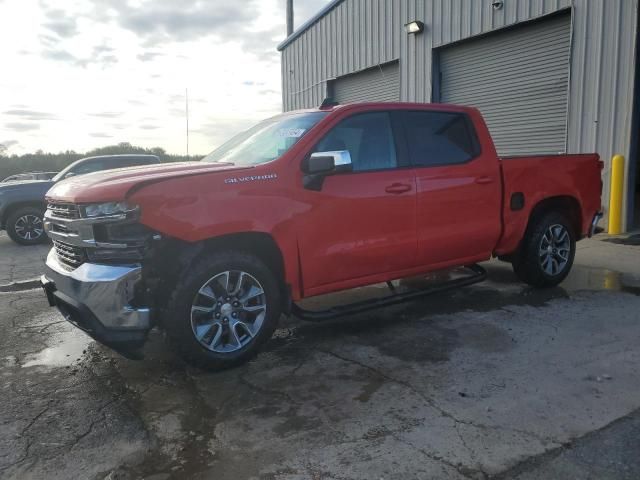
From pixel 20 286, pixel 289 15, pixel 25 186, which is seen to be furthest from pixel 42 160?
pixel 20 286

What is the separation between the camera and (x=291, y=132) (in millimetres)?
4484

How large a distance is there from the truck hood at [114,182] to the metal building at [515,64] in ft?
25.4

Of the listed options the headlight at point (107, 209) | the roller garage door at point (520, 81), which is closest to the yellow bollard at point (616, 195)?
the roller garage door at point (520, 81)

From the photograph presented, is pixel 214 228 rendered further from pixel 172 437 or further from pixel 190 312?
pixel 172 437

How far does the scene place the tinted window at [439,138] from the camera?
488 cm

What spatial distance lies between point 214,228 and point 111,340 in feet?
3.19

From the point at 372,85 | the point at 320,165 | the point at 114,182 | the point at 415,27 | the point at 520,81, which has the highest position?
the point at 415,27

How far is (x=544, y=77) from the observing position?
10.4 metres

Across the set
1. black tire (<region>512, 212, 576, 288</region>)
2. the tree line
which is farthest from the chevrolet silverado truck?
the tree line

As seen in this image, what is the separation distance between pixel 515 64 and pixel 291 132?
8034 millimetres

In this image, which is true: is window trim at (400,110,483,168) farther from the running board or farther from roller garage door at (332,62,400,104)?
roller garage door at (332,62,400,104)

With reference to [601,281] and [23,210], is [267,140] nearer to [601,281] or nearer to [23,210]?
[601,281]

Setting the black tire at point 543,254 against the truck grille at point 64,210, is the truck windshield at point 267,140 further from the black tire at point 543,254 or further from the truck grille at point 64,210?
the black tire at point 543,254

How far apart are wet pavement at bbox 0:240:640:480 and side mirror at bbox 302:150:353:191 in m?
1.33
